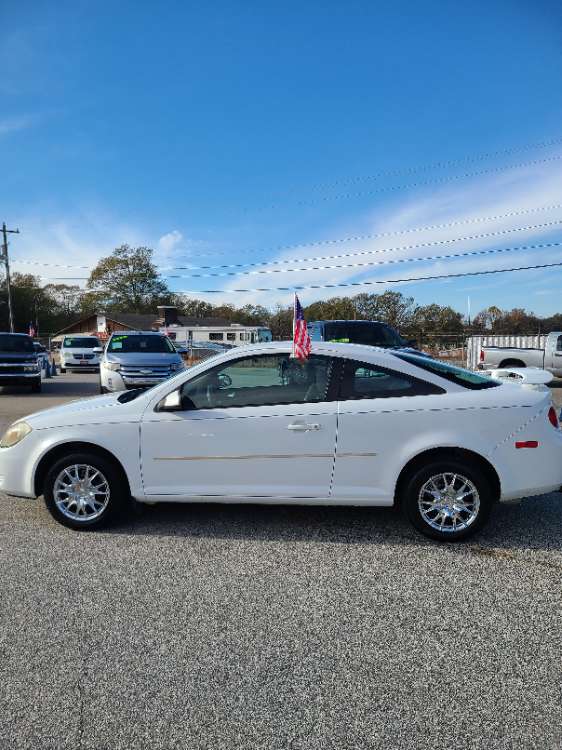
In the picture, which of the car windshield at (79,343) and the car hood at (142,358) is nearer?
the car hood at (142,358)

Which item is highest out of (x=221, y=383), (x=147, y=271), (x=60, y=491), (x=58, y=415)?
(x=147, y=271)

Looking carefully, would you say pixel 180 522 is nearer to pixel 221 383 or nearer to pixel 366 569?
pixel 221 383

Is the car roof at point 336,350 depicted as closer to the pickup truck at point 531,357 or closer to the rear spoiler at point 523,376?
the rear spoiler at point 523,376

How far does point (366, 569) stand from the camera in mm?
3453

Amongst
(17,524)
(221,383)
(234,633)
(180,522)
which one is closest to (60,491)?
(17,524)

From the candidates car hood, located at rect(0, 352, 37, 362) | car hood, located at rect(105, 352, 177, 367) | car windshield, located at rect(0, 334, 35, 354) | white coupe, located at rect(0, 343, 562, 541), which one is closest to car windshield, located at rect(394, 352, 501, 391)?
white coupe, located at rect(0, 343, 562, 541)

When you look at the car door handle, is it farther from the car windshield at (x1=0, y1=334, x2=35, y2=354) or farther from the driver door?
the car windshield at (x1=0, y1=334, x2=35, y2=354)

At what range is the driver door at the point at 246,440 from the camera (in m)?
3.87

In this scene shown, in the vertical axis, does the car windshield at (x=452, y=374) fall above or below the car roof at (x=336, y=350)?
below

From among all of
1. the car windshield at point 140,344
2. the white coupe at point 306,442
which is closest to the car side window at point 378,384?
the white coupe at point 306,442

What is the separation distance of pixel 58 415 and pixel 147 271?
85.5 metres

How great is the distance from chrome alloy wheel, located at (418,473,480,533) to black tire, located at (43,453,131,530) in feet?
7.89

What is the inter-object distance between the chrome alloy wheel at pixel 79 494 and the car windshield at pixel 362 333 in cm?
885

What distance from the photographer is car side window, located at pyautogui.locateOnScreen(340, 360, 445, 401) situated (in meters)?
3.92
